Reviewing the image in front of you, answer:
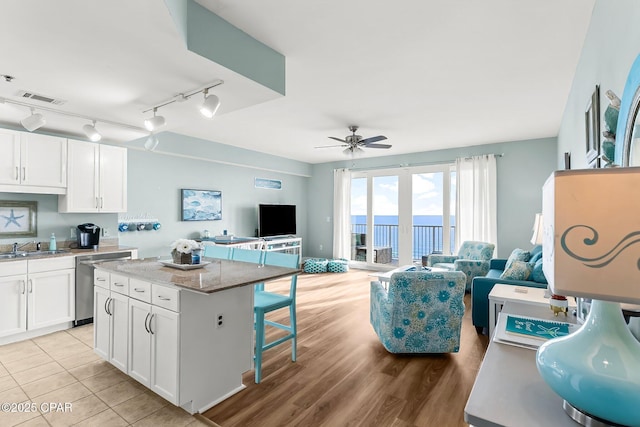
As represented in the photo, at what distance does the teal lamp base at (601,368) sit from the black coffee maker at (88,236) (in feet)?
15.4

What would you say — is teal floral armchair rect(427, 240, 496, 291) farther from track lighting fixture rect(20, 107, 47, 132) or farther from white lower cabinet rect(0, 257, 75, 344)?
track lighting fixture rect(20, 107, 47, 132)

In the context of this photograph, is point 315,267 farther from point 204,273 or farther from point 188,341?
point 188,341

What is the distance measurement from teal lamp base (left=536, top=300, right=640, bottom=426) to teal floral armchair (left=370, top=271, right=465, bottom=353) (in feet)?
6.25

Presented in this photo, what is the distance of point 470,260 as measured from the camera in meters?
4.96

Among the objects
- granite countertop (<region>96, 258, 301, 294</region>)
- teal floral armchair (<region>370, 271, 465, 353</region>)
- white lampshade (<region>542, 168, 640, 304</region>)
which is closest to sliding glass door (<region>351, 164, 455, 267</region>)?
teal floral armchair (<region>370, 271, 465, 353</region>)

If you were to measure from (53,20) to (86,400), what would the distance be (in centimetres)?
246

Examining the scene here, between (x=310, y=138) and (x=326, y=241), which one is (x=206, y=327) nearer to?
(x=310, y=138)

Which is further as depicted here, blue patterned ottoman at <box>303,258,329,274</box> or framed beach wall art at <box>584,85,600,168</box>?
blue patterned ottoman at <box>303,258,329,274</box>

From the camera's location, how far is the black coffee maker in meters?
3.98

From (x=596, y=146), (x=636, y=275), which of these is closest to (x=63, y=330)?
(x=636, y=275)

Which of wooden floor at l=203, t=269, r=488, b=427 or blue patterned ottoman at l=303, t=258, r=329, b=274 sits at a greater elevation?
blue patterned ottoman at l=303, t=258, r=329, b=274

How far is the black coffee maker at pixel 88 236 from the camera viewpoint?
3.98m

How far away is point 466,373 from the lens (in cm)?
262

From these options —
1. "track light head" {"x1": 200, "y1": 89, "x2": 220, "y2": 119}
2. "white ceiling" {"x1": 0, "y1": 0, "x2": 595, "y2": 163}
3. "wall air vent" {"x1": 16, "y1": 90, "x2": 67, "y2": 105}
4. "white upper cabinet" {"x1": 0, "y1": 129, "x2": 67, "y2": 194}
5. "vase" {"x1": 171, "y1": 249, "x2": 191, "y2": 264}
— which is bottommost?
"vase" {"x1": 171, "y1": 249, "x2": 191, "y2": 264}
